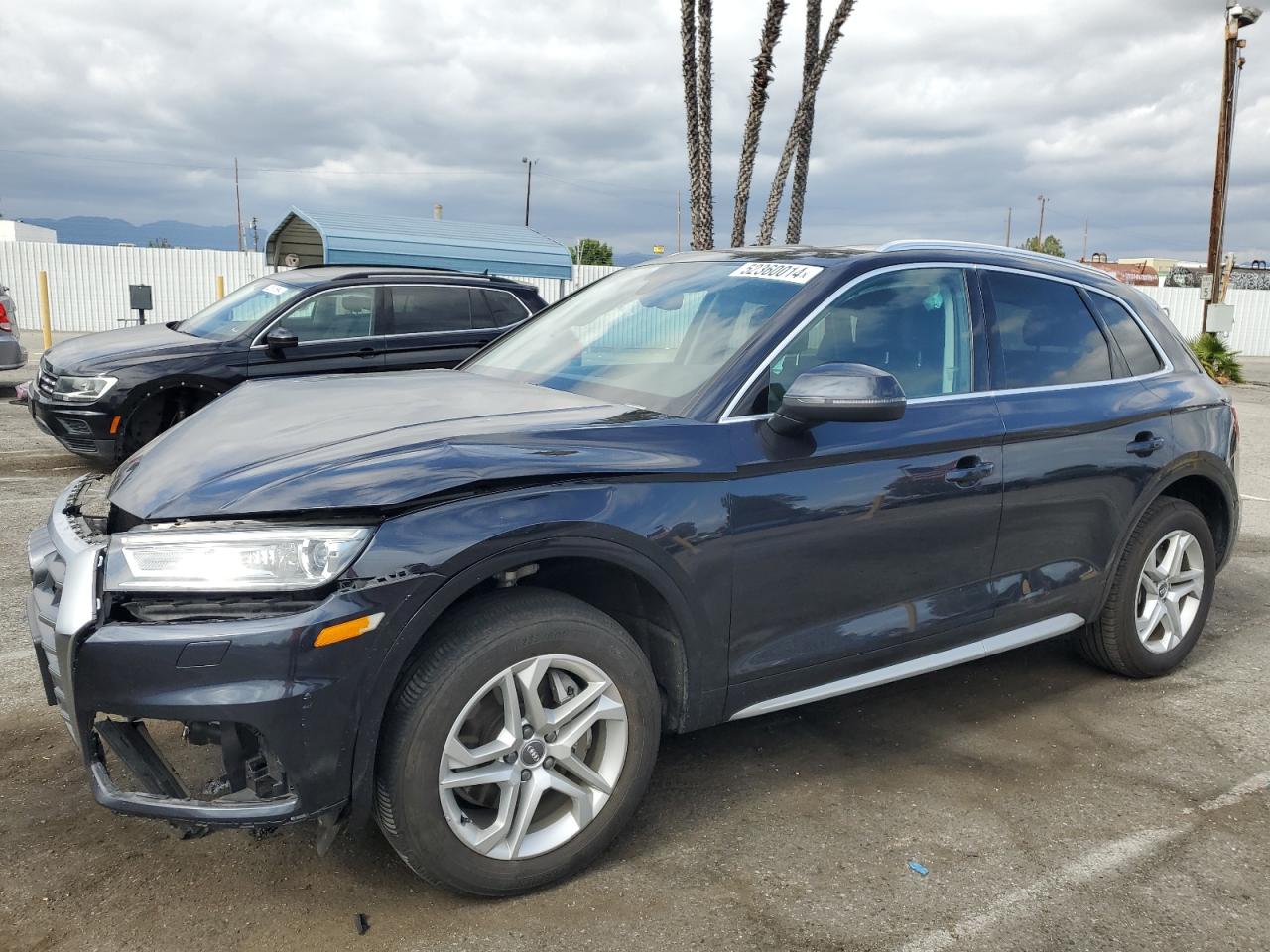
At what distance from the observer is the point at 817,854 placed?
300 centimetres

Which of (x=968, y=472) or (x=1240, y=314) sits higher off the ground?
(x=1240, y=314)

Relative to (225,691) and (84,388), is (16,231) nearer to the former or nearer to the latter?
(84,388)

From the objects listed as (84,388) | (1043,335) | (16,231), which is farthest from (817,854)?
(16,231)

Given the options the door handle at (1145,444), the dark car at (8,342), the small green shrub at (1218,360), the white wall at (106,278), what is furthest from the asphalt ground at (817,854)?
the white wall at (106,278)

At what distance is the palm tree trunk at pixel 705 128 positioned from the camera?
56.5ft

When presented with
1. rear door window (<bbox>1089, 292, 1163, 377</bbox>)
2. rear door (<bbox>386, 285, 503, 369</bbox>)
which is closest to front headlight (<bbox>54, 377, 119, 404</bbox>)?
rear door (<bbox>386, 285, 503, 369</bbox>)

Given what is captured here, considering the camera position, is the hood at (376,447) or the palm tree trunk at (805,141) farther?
the palm tree trunk at (805,141)

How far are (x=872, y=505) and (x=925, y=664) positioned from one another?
675 millimetres

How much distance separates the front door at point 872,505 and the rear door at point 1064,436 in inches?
5.1

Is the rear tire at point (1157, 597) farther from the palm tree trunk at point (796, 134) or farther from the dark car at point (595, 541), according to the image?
the palm tree trunk at point (796, 134)

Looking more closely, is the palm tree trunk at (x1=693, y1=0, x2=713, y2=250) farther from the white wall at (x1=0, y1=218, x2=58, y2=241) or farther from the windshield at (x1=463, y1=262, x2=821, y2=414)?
the white wall at (x1=0, y1=218, x2=58, y2=241)

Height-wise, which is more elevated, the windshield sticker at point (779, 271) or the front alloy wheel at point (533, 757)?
the windshield sticker at point (779, 271)

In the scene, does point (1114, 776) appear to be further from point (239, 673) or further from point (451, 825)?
point (239, 673)

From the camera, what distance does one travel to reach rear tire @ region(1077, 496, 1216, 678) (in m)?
4.17
